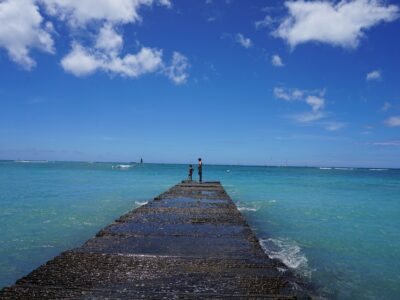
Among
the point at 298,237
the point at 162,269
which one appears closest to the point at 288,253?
the point at 298,237

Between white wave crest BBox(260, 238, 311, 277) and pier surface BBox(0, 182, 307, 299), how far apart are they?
1.76 metres

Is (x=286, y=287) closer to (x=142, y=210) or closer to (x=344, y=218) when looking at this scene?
(x=142, y=210)

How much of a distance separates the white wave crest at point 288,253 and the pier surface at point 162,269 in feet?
5.78

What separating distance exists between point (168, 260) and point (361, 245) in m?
8.10

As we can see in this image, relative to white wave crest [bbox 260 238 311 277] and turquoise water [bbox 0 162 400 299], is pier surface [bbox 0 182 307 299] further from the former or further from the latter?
turquoise water [bbox 0 162 400 299]

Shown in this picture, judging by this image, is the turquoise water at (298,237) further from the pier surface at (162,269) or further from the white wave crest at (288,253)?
the pier surface at (162,269)

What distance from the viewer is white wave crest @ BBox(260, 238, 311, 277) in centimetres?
805

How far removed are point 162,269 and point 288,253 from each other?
18.5 feet

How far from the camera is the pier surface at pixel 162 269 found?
389 cm

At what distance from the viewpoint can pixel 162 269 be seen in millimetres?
4758

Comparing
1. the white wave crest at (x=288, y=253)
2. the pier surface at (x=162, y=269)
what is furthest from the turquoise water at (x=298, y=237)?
the pier surface at (x=162, y=269)

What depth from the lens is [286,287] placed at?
416 centimetres

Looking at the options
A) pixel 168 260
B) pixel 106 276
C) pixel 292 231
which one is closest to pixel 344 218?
pixel 292 231

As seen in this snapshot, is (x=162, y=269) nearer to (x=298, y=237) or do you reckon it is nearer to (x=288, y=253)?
(x=288, y=253)
